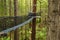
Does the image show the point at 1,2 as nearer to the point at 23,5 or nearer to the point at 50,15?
the point at 23,5

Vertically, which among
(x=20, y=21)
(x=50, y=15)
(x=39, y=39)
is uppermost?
(x=50, y=15)

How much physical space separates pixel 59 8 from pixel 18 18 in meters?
1.25

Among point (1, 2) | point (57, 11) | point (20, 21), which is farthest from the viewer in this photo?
point (1, 2)

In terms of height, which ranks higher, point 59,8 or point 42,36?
point 59,8

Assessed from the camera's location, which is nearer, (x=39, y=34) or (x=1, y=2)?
(x=39, y=34)

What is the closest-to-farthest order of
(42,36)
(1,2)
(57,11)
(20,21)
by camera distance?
(57,11)
(20,21)
(42,36)
(1,2)

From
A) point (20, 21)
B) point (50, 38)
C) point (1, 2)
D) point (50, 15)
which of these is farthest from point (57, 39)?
point (1, 2)

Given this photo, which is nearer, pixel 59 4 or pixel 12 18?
pixel 59 4

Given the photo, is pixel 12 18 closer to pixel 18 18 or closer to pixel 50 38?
pixel 18 18

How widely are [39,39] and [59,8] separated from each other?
9.89 ft

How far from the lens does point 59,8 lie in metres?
1.15

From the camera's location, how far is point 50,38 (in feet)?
3.99

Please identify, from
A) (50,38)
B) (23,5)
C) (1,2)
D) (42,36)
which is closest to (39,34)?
(42,36)

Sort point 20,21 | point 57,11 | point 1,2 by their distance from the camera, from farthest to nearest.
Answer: point 1,2
point 20,21
point 57,11
